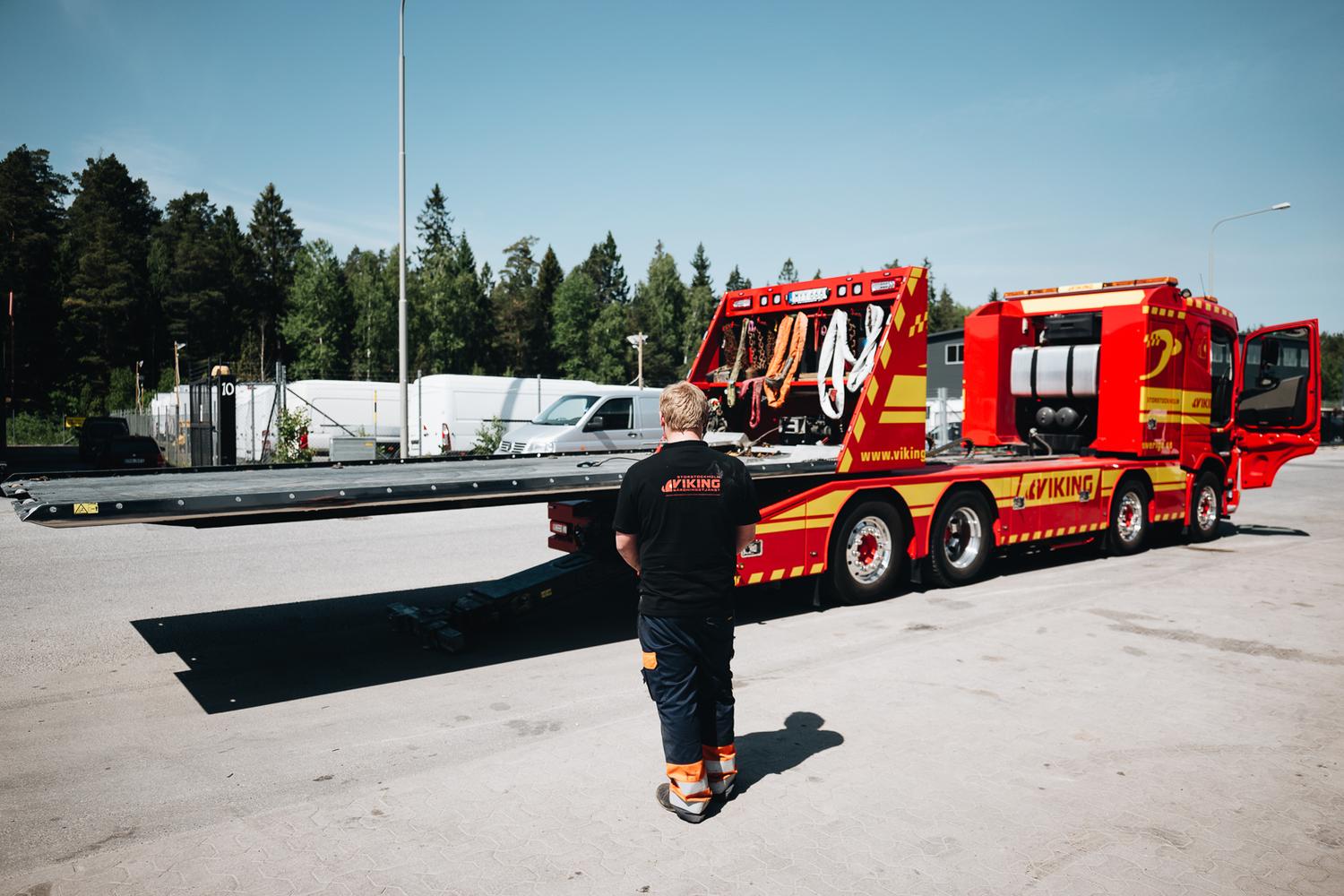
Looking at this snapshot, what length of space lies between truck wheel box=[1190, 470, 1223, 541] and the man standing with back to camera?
11009mm

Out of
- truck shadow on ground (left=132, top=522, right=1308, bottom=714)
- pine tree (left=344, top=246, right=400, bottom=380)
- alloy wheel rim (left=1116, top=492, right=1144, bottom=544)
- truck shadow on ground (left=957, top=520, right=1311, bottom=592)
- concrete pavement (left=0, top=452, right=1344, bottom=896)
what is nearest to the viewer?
concrete pavement (left=0, top=452, right=1344, bottom=896)

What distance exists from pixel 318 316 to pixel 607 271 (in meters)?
38.4

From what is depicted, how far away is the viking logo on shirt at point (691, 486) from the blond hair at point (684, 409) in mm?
263

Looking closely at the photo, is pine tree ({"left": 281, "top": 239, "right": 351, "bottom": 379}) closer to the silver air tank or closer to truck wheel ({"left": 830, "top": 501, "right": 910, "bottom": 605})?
the silver air tank

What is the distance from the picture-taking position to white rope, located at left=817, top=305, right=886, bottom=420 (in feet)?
29.1

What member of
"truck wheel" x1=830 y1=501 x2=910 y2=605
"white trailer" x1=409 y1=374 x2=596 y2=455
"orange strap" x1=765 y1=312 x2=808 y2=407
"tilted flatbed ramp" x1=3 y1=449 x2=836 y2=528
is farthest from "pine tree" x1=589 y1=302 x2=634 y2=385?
"tilted flatbed ramp" x1=3 y1=449 x2=836 y2=528

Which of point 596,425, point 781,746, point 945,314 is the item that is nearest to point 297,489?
point 781,746

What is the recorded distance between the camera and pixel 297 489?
5.42m

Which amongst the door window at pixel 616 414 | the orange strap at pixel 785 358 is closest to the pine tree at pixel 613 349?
the door window at pixel 616 414

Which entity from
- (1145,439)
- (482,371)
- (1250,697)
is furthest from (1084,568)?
(482,371)

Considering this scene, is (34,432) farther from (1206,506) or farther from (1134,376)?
(1206,506)

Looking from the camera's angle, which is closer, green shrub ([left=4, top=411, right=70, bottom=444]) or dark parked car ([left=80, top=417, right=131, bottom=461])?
dark parked car ([left=80, top=417, right=131, bottom=461])

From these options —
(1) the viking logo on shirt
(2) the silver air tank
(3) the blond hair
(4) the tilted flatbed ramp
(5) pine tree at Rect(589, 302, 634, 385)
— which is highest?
(5) pine tree at Rect(589, 302, 634, 385)

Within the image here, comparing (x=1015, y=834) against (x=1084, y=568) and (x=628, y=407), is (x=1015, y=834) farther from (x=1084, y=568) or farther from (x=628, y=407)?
(x=628, y=407)
